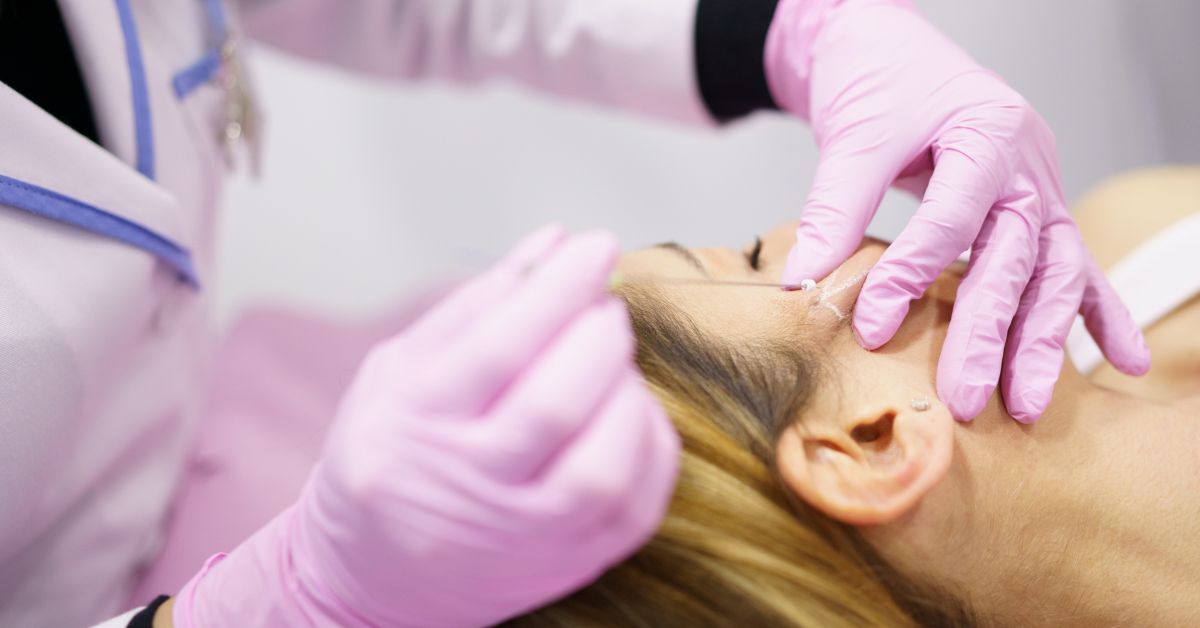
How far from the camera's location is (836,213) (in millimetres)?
775

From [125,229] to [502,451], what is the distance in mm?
599

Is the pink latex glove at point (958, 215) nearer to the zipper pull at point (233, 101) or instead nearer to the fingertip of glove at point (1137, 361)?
the fingertip of glove at point (1137, 361)

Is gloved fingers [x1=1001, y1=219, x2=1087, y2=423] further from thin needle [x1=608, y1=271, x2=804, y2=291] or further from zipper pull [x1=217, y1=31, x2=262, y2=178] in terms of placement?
zipper pull [x1=217, y1=31, x2=262, y2=178]

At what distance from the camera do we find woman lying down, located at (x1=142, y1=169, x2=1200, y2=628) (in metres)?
0.45

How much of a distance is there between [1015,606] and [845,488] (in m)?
0.23

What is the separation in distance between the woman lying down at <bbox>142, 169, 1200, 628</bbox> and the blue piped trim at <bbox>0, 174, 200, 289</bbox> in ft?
1.21

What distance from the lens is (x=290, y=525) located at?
60cm

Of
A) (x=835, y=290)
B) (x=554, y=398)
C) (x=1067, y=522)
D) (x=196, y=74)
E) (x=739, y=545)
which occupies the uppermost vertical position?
(x=196, y=74)

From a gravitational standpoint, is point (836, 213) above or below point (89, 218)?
below

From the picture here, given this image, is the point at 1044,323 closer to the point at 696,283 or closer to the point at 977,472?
the point at 977,472

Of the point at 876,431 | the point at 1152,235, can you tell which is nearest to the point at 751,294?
the point at 876,431

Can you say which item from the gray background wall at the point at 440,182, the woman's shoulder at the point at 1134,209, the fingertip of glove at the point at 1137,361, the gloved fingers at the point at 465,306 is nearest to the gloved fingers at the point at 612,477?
the gloved fingers at the point at 465,306

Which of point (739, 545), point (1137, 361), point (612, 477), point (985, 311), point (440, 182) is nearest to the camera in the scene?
point (612, 477)

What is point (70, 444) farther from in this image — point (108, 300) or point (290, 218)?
point (290, 218)
